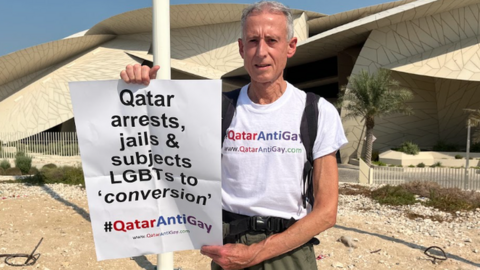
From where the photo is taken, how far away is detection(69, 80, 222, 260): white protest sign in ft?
5.18

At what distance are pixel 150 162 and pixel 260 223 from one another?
588 mm

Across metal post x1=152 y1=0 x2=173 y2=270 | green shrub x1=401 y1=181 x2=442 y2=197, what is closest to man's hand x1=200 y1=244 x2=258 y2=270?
metal post x1=152 y1=0 x2=173 y2=270

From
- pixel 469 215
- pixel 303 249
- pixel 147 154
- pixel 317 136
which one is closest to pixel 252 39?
pixel 317 136

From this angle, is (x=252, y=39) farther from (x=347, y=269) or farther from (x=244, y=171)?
(x=347, y=269)

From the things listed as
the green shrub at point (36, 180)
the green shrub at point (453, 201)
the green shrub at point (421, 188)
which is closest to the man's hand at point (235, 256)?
the green shrub at point (453, 201)

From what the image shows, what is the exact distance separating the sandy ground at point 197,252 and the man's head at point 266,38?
381 cm

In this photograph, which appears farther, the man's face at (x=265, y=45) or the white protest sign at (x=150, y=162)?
the white protest sign at (x=150, y=162)

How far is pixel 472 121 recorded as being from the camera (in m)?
18.0

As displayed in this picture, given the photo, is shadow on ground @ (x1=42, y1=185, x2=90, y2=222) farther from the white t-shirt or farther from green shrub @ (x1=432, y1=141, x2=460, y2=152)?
green shrub @ (x1=432, y1=141, x2=460, y2=152)

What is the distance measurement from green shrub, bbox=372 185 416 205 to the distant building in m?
12.8

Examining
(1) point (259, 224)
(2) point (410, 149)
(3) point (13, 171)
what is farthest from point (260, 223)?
(2) point (410, 149)

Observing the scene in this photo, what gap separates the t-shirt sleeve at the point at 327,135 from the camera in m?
1.48

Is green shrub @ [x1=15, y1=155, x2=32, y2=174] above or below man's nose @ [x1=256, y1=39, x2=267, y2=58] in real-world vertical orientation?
below

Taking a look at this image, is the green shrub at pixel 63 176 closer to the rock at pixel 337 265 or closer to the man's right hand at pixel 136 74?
the rock at pixel 337 265
